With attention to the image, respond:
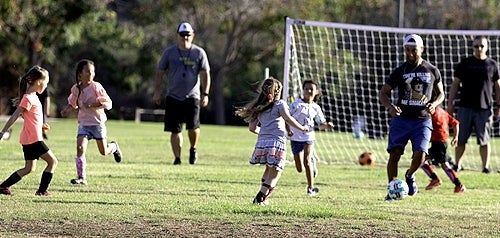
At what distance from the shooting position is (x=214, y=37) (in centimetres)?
5597

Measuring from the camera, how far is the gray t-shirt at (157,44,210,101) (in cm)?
1647

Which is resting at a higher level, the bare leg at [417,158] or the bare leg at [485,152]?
the bare leg at [417,158]

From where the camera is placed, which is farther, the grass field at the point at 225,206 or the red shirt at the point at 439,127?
the red shirt at the point at 439,127

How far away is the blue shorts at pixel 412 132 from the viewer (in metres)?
12.1

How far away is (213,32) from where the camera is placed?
180 ft

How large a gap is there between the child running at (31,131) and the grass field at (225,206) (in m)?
0.18

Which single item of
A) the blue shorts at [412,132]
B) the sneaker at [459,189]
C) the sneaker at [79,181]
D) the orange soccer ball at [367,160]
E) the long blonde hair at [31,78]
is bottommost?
the orange soccer ball at [367,160]

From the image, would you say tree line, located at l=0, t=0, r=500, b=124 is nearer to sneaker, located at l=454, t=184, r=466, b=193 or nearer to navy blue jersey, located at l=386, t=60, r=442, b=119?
sneaker, located at l=454, t=184, r=466, b=193

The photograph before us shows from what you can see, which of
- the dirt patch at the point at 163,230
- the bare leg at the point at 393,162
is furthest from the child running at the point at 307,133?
the dirt patch at the point at 163,230

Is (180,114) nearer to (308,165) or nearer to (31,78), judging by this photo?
(308,165)

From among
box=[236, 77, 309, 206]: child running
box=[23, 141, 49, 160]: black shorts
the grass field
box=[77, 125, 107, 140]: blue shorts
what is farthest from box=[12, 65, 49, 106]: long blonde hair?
box=[236, 77, 309, 206]: child running

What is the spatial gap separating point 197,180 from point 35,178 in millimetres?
1994

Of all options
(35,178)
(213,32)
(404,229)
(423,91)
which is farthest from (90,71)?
(213,32)

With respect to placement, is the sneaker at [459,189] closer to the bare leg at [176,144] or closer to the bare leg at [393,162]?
the bare leg at [393,162]
